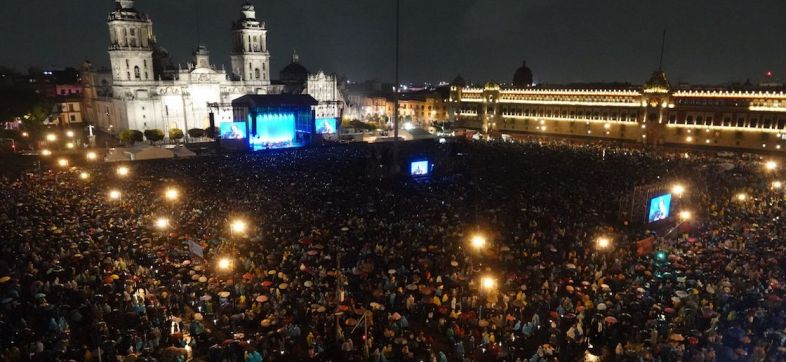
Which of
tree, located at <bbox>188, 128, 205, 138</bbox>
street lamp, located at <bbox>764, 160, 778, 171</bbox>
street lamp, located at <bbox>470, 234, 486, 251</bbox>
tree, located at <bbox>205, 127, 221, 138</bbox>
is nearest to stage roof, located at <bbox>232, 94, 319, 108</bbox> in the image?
tree, located at <bbox>205, 127, 221, 138</bbox>

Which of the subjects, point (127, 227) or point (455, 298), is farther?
point (127, 227)

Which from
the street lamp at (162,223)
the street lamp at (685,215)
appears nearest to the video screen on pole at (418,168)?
the street lamp at (685,215)

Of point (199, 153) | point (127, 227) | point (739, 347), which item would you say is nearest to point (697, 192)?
point (739, 347)

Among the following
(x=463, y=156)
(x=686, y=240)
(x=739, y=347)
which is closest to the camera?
(x=739, y=347)

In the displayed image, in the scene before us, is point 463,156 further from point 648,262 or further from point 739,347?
point 739,347

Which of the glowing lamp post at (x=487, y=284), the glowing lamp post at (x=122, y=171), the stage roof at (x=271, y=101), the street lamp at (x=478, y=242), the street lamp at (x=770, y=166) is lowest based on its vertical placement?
the glowing lamp post at (x=487, y=284)

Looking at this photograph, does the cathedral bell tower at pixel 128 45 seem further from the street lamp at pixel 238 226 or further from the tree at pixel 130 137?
the street lamp at pixel 238 226
